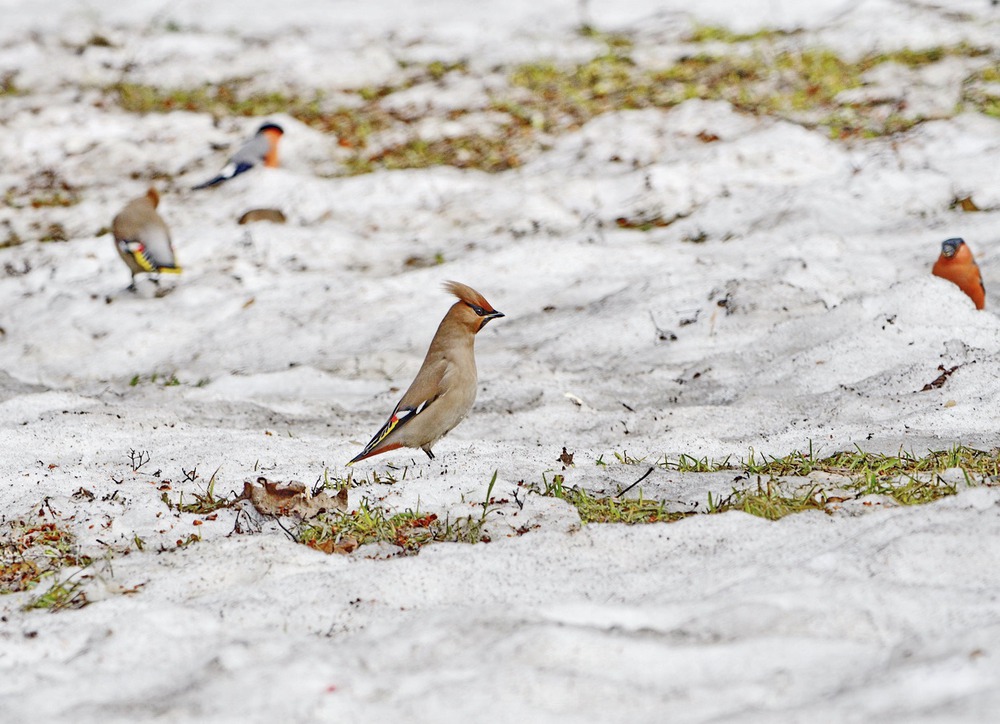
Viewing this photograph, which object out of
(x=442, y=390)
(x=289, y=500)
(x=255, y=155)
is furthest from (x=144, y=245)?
(x=289, y=500)

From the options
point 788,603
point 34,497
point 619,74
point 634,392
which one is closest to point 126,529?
point 34,497

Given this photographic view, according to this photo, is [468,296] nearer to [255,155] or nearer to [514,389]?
[514,389]

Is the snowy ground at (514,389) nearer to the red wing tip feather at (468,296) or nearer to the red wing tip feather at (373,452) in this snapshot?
the red wing tip feather at (373,452)

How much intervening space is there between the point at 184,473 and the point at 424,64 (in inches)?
385

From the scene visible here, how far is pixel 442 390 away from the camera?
5.07m

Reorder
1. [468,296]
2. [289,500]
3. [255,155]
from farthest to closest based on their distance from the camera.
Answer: [255,155], [468,296], [289,500]

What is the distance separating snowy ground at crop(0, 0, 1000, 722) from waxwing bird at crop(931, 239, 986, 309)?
390 mm

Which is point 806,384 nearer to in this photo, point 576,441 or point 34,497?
point 576,441

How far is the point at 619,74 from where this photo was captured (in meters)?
12.8

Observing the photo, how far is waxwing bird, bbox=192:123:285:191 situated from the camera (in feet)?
35.5

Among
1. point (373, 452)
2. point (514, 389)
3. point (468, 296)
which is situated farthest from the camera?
point (514, 389)

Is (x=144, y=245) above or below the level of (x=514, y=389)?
above

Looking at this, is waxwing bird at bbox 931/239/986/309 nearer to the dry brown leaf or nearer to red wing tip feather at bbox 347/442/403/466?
red wing tip feather at bbox 347/442/403/466

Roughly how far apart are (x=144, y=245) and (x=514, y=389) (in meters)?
3.86
